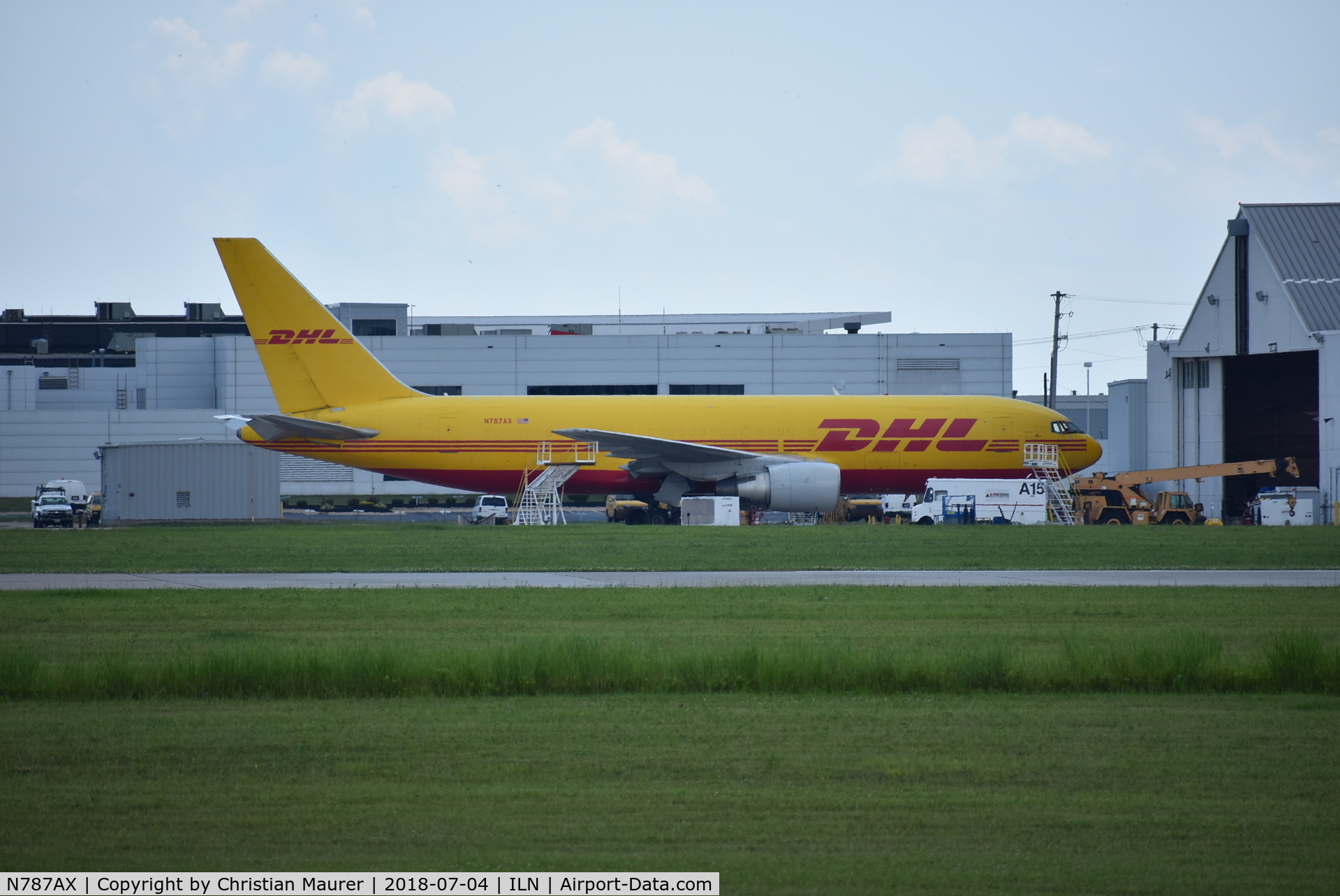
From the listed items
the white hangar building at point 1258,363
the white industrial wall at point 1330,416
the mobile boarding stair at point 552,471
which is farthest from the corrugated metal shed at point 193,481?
the white industrial wall at point 1330,416

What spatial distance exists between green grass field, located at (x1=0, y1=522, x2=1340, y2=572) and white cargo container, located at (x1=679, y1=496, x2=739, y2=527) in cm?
168

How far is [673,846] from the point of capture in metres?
7.26

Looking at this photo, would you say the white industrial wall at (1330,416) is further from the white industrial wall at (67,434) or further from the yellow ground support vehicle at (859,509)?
the white industrial wall at (67,434)

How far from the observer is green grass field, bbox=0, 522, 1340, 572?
2575cm

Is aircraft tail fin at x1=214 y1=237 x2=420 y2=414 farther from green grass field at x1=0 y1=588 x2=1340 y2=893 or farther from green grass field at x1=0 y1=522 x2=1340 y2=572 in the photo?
green grass field at x1=0 y1=588 x2=1340 y2=893

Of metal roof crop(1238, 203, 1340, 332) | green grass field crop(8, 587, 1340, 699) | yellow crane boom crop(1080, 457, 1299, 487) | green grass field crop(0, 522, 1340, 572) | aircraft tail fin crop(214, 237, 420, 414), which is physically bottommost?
green grass field crop(8, 587, 1340, 699)

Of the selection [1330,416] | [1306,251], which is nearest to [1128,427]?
[1306,251]

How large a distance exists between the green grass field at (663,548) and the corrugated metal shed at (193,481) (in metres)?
7.92

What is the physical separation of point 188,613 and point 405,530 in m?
21.0

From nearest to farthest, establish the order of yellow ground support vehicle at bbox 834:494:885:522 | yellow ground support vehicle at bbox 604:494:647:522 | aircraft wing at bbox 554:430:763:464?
aircraft wing at bbox 554:430:763:464 → yellow ground support vehicle at bbox 604:494:647:522 → yellow ground support vehicle at bbox 834:494:885:522

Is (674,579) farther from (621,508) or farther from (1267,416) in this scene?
(1267,416)

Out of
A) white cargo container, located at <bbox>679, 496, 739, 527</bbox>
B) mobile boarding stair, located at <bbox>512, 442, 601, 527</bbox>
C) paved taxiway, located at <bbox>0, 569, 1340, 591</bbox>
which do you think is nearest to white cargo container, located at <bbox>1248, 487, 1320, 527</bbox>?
white cargo container, located at <bbox>679, 496, 739, 527</bbox>

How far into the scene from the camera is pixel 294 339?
134 ft

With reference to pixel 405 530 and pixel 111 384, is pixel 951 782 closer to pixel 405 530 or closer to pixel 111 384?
pixel 405 530
